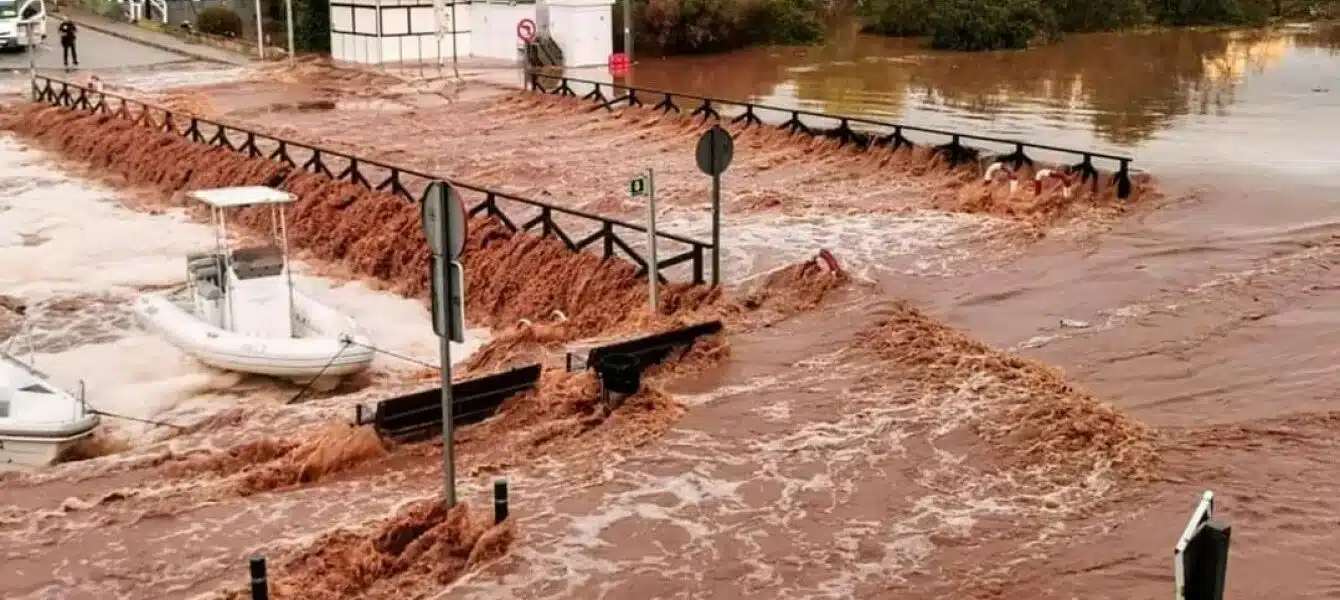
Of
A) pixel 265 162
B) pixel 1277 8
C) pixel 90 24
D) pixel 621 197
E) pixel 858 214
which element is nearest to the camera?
pixel 858 214

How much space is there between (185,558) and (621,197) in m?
14.1

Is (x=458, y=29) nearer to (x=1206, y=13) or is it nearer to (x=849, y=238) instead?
(x=849, y=238)

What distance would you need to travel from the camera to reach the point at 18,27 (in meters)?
45.2

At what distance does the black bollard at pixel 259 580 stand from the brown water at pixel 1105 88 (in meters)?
19.4

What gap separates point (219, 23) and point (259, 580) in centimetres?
5017

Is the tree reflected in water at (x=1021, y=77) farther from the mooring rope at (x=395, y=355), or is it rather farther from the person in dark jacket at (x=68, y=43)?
the mooring rope at (x=395, y=355)

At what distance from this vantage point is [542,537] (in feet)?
29.2

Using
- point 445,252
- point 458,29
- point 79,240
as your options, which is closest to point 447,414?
point 445,252

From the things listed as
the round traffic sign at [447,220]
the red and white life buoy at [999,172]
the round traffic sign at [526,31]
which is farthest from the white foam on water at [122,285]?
the round traffic sign at [526,31]

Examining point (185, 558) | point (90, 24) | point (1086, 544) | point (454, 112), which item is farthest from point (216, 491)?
point (90, 24)

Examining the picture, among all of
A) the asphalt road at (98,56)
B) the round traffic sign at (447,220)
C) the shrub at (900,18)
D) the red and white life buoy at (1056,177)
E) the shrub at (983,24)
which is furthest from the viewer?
the shrub at (900,18)

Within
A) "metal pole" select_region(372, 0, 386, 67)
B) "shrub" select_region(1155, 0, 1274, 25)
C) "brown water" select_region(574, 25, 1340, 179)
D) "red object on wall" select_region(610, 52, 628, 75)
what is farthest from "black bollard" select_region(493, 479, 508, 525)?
"shrub" select_region(1155, 0, 1274, 25)

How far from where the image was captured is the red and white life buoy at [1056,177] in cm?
2056

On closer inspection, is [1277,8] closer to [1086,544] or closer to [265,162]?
[265,162]
